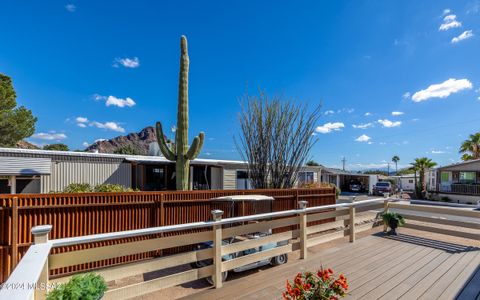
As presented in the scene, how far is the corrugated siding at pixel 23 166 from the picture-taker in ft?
28.1

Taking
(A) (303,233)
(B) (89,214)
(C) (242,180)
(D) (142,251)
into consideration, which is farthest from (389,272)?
(C) (242,180)

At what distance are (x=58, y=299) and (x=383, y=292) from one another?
11.2 ft

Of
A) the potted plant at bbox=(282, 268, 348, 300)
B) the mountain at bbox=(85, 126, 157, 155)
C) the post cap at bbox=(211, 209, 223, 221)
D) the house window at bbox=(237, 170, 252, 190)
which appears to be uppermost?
the mountain at bbox=(85, 126, 157, 155)

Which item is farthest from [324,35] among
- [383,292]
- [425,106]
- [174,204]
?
[425,106]

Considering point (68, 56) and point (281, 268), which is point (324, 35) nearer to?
point (281, 268)

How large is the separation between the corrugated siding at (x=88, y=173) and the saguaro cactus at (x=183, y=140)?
4502 millimetres

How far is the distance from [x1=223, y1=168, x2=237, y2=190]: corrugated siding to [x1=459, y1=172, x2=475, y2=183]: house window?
68.2 ft

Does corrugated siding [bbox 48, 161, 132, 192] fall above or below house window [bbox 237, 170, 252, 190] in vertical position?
above

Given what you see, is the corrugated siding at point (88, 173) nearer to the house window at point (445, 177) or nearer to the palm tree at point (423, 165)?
the palm tree at point (423, 165)

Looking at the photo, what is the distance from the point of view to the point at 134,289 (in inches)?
103

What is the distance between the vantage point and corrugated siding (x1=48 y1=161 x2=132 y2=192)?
995cm

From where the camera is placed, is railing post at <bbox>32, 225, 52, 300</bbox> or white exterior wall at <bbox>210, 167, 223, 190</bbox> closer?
railing post at <bbox>32, 225, 52, 300</bbox>

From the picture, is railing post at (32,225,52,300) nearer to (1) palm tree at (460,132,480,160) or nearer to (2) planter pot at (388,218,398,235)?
(2) planter pot at (388,218,398,235)

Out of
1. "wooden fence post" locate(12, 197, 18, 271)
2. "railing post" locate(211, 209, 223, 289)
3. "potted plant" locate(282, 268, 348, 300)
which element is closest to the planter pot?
"railing post" locate(211, 209, 223, 289)
